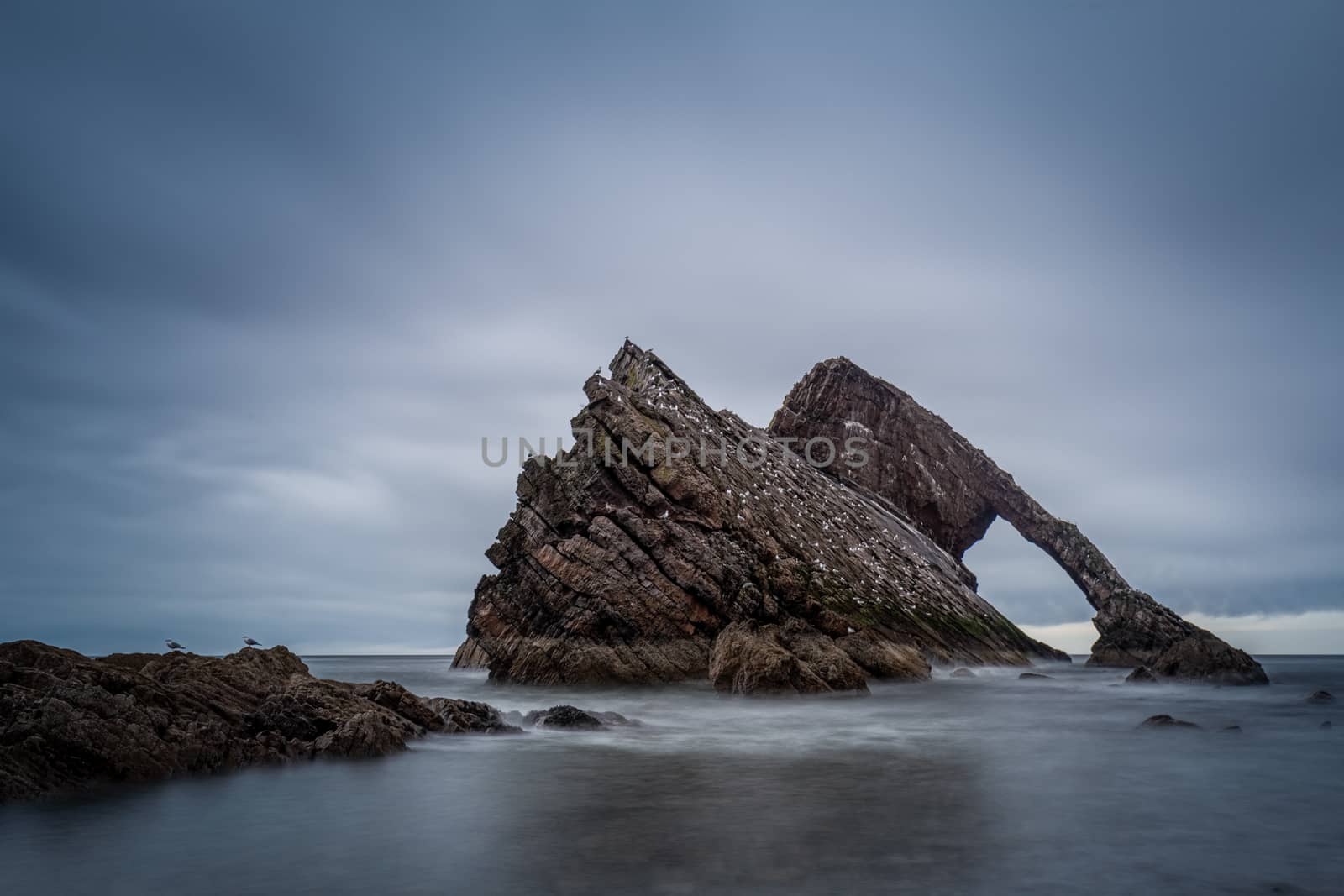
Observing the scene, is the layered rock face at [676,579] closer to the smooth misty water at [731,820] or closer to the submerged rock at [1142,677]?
the submerged rock at [1142,677]

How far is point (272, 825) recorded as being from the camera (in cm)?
862

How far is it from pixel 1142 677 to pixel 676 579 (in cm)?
1844

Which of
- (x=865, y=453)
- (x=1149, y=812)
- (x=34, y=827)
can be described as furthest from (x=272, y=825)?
(x=865, y=453)

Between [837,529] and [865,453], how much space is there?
657 inches

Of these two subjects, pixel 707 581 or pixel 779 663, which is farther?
pixel 707 581

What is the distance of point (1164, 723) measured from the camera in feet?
54.6

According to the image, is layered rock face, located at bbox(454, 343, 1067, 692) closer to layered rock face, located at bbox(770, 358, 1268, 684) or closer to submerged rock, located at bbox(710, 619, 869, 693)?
submerged rock, located at bbox(710, 619, 869, 693)

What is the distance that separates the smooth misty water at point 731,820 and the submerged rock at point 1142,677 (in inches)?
630

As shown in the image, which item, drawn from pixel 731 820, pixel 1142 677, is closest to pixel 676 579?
pixel 1142 677

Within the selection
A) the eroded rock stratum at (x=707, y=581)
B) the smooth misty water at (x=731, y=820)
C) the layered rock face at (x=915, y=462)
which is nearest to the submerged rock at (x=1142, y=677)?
the eroded rock stratum at (x=707, y=581)

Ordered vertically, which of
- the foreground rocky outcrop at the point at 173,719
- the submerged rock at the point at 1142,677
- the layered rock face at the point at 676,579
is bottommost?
the submerged rock at the point at 1142,677

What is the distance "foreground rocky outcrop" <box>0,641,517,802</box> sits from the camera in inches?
365

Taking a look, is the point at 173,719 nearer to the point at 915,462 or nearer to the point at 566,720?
the point at 566,720

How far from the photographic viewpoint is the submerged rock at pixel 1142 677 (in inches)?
1199
